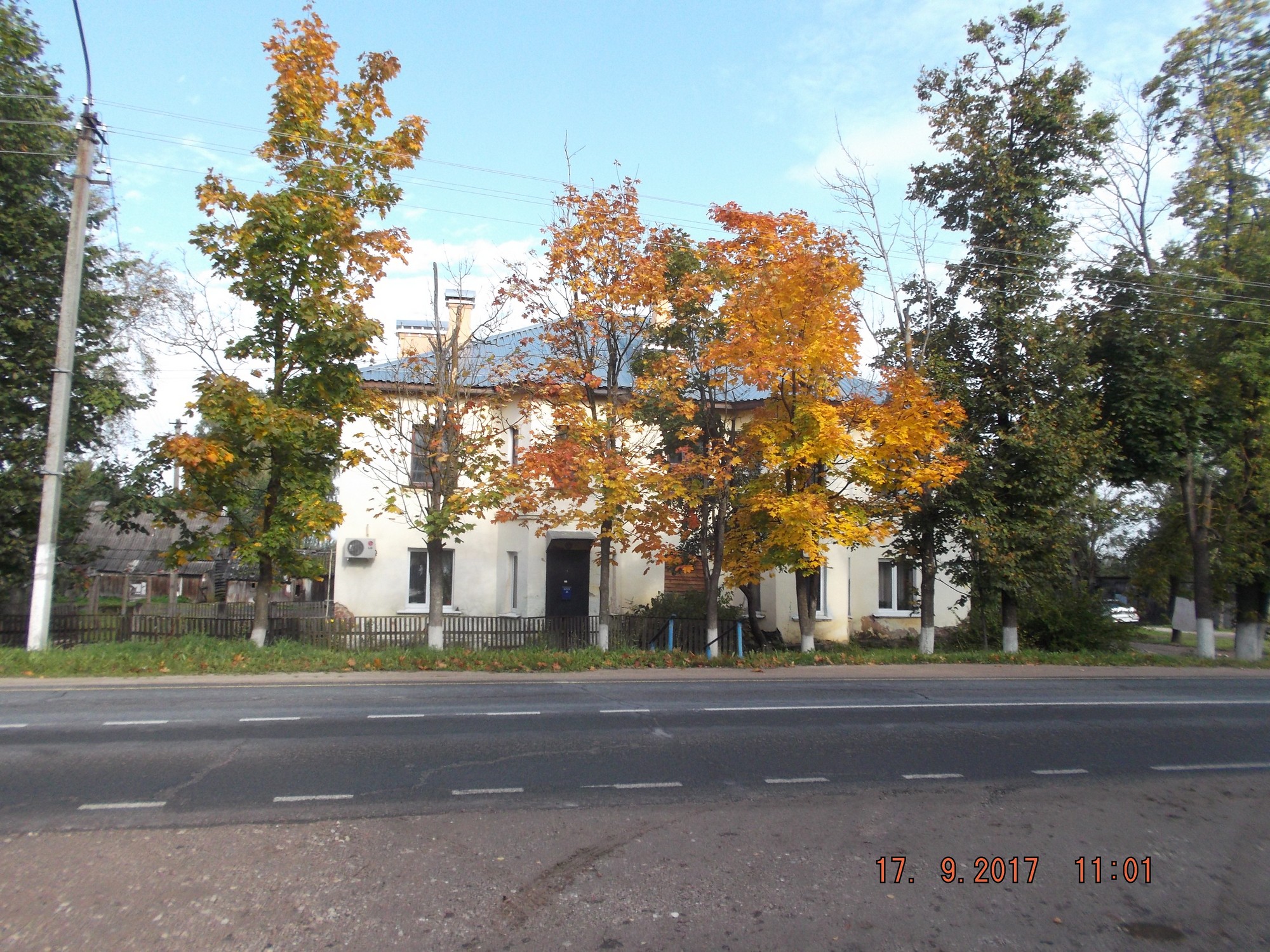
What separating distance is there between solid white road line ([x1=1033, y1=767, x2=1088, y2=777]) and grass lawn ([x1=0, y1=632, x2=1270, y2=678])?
896 centimetres

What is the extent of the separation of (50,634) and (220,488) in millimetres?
5494

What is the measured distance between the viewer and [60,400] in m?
14.9

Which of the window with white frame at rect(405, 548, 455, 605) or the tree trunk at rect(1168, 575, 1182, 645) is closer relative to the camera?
the window with white frame at rect(405, 548, 455, 605)

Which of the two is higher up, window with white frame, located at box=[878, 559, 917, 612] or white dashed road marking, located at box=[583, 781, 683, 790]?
window with white frame, located at box=[878, 559, 917, 612]

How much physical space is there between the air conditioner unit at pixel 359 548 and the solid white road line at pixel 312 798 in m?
16.4

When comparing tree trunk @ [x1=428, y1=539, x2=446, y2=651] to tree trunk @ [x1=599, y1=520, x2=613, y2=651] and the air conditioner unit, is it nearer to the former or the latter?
tree trunk @ [x1=599, y1=520, x2=613, y2=651]

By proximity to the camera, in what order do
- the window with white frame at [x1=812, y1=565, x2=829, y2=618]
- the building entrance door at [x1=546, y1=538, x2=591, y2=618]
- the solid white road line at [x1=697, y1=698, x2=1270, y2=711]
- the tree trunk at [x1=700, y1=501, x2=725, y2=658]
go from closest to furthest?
the solid white road line at [x1=697, y1=698, x2=1270, y2=711]
the tree trunk at [x1=700, y1=501, x2=725, y2=658]
the building entrance door at [x1=546, y1=538, x2=591, y2=618]
the window with white frame at [x1=812, y1=565, x2=829, y2=618]

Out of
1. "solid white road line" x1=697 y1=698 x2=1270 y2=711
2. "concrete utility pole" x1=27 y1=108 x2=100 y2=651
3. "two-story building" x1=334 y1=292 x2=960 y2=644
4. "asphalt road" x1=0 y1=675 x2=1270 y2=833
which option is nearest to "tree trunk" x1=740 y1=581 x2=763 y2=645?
"two-story building" x1=334 y1=292 x2=960 y2=644

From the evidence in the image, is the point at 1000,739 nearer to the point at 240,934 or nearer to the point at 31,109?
the point at 240,934

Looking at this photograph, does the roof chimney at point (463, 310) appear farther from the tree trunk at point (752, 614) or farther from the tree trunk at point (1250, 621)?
the tree trunk at point (1250, 621)

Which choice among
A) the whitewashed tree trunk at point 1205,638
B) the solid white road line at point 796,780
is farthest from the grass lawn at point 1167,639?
the solid white road line at point 796,780

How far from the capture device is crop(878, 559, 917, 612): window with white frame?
25.5 meters

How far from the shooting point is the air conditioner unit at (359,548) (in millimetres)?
22375

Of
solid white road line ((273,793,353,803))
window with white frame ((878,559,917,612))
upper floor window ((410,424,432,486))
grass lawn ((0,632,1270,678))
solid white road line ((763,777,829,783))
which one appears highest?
upper floor window ((410,424,432,486))
